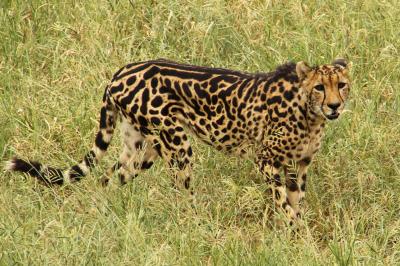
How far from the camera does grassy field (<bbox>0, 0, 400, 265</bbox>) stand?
17.9 feet

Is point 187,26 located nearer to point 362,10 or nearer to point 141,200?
point 362,10

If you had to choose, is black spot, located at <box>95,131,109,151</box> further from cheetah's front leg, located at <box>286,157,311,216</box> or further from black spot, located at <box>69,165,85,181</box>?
cheetah's front leg, located at <box>286,157,311,216</box>

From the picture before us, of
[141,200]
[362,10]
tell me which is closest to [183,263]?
[141,200]

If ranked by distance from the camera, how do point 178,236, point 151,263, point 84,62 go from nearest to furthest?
point 151,263 < point 178,236 < point 84,62

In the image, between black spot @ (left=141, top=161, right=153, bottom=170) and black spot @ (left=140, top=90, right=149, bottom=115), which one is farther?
black spot @ (left=141, top=161, right=153, bottom=170)

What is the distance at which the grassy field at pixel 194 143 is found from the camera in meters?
5.46

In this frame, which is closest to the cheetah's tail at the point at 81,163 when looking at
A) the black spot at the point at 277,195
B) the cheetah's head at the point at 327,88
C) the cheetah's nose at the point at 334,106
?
the black spot at the point at 277,195

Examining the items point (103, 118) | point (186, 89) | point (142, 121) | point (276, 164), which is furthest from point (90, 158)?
point (276, 164)

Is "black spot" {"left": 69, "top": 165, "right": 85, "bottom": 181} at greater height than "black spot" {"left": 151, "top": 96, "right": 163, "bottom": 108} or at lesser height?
lesser

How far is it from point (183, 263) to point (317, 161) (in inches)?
58.6

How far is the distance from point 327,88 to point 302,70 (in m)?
0.20

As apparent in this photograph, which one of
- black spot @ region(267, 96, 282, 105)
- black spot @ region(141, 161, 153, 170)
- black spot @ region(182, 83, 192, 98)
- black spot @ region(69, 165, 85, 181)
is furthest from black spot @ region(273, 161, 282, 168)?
black spot @ region(69, 165, 85, 181)

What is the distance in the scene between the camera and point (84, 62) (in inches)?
297

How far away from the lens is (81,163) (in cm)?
644
